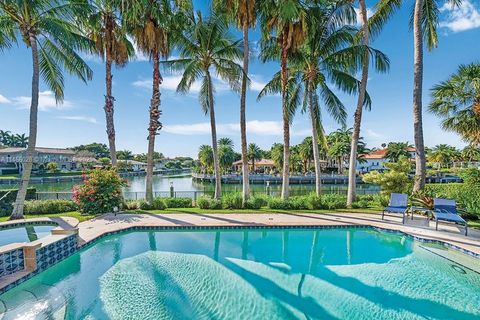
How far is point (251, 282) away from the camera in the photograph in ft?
20.4

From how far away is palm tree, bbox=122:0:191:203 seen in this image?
1198 centimetres

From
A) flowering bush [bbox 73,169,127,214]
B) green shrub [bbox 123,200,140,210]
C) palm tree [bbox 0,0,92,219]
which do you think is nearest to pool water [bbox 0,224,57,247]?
palm tree [bbox 0,0,92,219]

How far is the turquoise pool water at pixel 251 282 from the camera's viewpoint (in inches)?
196

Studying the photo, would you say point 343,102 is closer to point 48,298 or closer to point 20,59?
point 48,298

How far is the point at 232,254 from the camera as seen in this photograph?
8.01 meters

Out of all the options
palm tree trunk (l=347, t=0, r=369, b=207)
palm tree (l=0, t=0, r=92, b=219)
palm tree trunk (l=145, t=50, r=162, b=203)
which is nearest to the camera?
palm tree (l=0, t=0, r=92, b=219)

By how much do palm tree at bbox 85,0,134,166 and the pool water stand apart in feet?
14.0

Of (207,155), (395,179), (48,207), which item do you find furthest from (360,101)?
(207,155)

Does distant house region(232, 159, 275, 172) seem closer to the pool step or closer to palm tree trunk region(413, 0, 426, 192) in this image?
palm tree trunk region(413, 0, 426, 192)

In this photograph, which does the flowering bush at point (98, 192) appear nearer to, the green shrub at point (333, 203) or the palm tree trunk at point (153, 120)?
the palm tree trunk at point (153, 120)

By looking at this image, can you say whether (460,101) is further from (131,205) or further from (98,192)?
(98,192)

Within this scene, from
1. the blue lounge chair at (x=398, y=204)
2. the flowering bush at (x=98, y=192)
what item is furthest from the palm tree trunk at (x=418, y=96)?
the flowering bush at (x=98, y=192)

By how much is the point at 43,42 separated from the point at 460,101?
2082cm

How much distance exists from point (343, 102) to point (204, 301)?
1294cm
